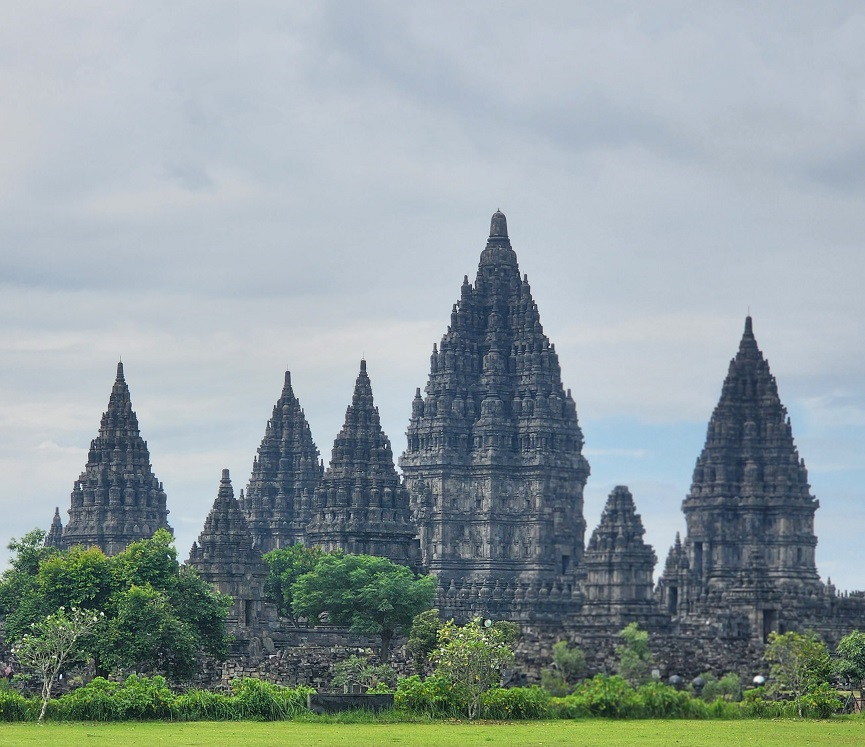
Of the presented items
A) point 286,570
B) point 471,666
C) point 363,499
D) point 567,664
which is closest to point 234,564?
point 286,570

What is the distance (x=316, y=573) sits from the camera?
5910 inches

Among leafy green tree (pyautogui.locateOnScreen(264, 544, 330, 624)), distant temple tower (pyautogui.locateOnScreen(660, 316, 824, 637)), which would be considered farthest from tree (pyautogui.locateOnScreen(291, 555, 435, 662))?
distant temple tower (pyautogui.locateOnScreen(660, 316, 824, 637))

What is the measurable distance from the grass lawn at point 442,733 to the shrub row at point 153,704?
4.55 ft

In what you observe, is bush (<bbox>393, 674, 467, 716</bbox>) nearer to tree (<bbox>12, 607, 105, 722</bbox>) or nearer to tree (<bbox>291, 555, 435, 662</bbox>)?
tree (<bbox>12, 607, 105, 722</bbox>)

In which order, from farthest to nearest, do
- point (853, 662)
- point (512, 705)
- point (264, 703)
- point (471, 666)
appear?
point (853, 662)
point (471, 666)
point (512, 705)
point (264, 703)

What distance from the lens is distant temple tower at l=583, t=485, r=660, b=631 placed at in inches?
6083

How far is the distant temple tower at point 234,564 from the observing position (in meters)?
146

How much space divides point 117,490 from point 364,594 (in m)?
49.3

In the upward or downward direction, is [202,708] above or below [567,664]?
below

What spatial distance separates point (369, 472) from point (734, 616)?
26850 millimetres

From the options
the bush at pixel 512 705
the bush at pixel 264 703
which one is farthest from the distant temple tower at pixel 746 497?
the bush at pixel 264 703

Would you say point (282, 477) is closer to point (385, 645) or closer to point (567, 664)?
point (385, 645)

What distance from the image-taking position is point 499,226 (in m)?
188

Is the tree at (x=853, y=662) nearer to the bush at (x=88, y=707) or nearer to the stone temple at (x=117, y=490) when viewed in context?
the bush at (x=88, y=707)
